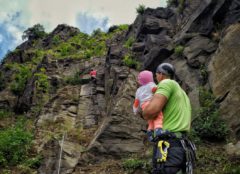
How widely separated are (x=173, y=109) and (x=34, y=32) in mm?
44587

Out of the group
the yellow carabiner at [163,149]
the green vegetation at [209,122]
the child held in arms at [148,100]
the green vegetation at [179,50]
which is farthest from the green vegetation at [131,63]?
the yellow carabiner at [163,149]

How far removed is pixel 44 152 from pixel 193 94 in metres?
6.03

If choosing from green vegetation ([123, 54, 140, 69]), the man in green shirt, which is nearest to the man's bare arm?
the man in green shirt

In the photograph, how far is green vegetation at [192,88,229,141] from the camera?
10332 mm

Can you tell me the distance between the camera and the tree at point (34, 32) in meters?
46.8

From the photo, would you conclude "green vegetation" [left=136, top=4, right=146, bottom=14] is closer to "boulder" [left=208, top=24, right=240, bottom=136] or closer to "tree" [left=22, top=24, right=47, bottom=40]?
"boulder" [left=208, top=24, right=240, bottom=136]

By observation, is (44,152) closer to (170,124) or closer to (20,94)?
(170,124)

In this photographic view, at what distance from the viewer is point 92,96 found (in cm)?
2039

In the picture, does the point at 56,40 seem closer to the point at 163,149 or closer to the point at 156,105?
the point at 156,105

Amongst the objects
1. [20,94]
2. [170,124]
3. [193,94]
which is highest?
[20,94]

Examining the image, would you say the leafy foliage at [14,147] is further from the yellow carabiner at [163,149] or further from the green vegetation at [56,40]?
the green vegetation at [56,40]

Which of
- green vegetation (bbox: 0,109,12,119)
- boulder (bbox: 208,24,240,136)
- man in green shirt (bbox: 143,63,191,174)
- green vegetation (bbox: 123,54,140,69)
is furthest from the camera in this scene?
green vegetation (bbox: 0,109,12,119)

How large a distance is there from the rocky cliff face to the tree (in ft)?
74.8

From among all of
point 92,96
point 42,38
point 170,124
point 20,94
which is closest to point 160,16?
point 92,96
